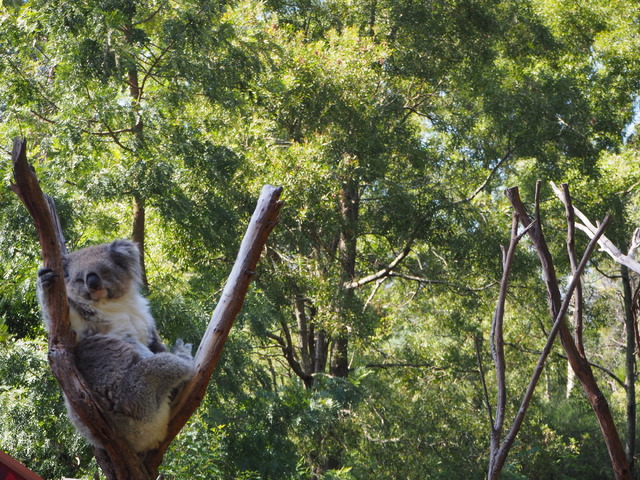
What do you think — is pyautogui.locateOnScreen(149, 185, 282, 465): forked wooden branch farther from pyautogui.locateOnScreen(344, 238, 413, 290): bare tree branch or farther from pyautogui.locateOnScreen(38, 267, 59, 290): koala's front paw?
pyautogui.locateOnScreen(344, 238, 413, 290): bare tree branch

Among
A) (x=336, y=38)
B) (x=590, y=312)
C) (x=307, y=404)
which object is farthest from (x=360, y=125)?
Result: (x=590, y=312)

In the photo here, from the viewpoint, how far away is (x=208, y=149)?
6.61 meters

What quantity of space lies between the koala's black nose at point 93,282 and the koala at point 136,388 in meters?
0.28

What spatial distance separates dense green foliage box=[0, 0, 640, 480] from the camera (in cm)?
588

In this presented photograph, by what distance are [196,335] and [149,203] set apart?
1251 millimetres

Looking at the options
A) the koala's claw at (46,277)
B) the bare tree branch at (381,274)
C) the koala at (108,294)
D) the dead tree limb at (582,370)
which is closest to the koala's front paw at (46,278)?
the koala's claw at (46,277)

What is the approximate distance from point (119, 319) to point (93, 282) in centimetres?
17

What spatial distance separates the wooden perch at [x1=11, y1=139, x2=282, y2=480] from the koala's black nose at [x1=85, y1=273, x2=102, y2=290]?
0.45 meters

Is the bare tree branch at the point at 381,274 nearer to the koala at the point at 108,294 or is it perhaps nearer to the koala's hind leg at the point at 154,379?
the koala at the point at 108,294

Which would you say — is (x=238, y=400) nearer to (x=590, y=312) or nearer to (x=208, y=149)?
(x=208, y=149)

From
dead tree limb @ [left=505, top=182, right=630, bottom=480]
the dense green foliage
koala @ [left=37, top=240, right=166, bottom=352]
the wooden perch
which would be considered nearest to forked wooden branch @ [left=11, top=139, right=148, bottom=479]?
the wooden perch

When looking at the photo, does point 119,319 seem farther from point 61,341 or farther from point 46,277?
point 46,277

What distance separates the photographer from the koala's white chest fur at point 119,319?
8.49ft

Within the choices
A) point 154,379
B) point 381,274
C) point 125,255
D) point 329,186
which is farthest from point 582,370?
point 381,274
